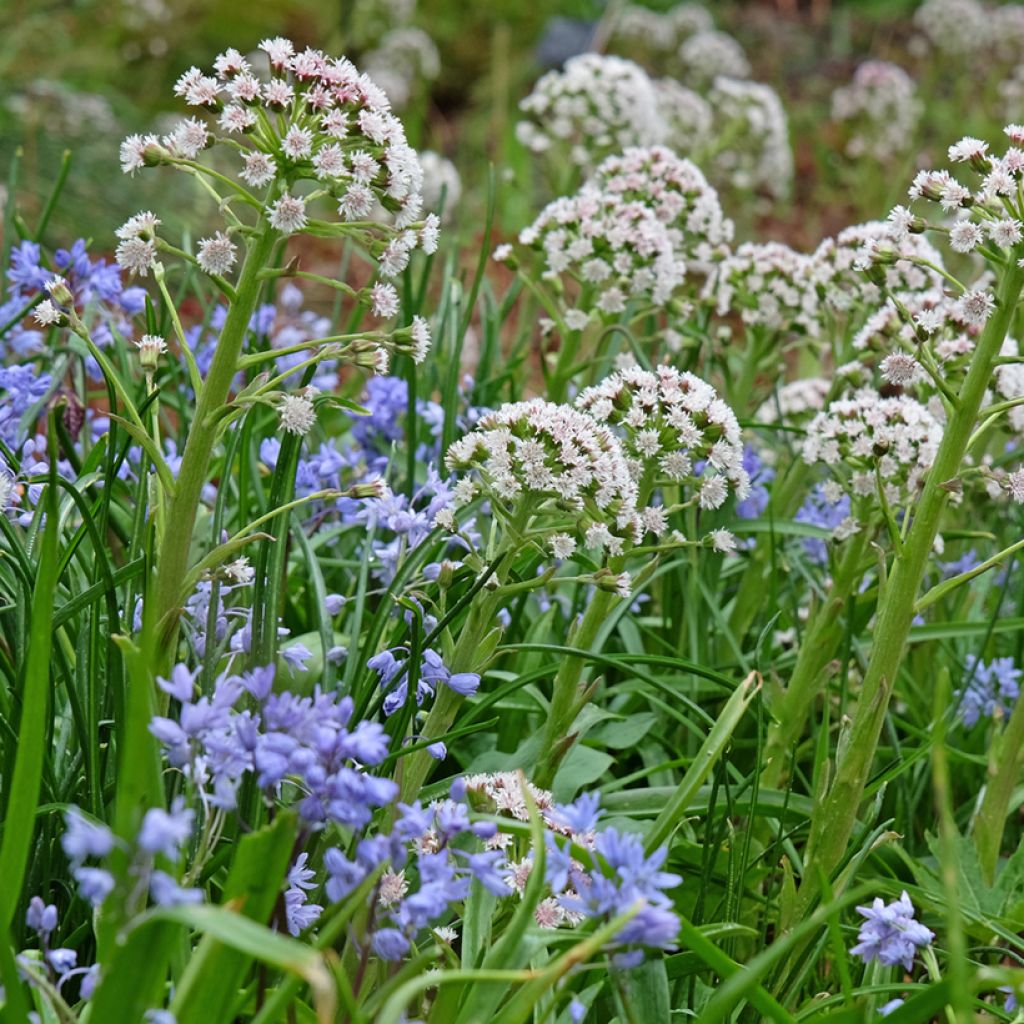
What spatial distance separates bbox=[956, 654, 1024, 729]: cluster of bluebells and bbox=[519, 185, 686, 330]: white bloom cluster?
4.08ft

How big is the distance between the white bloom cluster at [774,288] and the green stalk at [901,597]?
1439 millimetres

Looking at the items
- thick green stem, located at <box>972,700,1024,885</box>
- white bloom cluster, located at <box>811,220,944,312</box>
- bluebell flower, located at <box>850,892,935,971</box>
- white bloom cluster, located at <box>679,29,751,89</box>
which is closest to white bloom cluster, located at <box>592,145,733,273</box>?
white bloom cluster, located at <box>811,220,944,312</box>

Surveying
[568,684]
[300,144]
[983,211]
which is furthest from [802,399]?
[300,144]

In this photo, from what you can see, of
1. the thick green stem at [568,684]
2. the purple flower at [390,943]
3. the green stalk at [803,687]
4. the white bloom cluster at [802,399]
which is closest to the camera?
the purple flower at [390,943]

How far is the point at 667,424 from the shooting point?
2230mm

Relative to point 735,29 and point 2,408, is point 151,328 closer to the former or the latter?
point 2,408

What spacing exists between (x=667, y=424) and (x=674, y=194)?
151 cm

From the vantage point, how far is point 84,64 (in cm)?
1005

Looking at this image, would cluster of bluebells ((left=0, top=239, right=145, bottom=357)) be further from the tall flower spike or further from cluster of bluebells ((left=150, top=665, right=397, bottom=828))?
cluster of bluebells ((left=150, top=665, right=397, bottom=828))

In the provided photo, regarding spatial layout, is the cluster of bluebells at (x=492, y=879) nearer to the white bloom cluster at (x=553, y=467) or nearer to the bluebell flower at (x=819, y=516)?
the white bloom cluster at (x=553, y=467)

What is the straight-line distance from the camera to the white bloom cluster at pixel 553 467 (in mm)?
1957

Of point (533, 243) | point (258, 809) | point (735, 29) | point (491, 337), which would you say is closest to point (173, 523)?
point (258, 809)

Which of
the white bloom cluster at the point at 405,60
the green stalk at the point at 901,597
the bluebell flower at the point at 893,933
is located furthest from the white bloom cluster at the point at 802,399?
the white bloom cluster at the point at 405,60

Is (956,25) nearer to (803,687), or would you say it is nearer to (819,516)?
(819,516)
